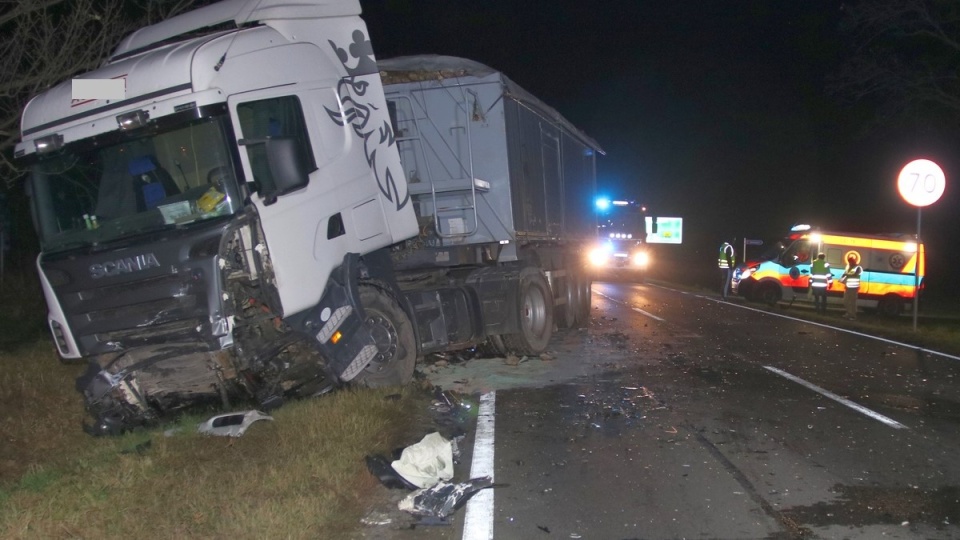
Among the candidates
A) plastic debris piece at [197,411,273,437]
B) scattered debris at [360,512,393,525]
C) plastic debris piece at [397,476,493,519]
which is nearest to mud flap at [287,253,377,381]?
plastic debris piece at [197,411,273,437]

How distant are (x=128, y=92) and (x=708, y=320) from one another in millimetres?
12500

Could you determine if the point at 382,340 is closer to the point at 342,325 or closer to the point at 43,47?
the point at 342,325

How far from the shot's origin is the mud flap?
6840 millimetres

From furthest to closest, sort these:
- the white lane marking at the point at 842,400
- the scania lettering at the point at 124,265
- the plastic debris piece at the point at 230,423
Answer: the white lane marking at the point at 842,400
the plastic debris piece at the point at 230,423
the scania lettering at the point at 124,265

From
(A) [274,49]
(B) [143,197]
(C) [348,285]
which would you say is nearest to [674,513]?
(C) [348,285]

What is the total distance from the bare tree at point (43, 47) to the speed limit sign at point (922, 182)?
12.3 metres

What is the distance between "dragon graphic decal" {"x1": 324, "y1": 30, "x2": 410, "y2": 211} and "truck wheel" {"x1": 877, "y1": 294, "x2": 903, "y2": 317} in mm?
16956

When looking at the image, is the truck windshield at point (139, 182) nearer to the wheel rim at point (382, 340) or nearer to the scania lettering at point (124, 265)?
the scania lettering at point (124, 265)

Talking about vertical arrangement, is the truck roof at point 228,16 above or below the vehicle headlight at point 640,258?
above

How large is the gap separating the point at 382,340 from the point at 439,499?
3012mm

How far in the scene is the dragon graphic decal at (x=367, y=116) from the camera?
25.9 ft

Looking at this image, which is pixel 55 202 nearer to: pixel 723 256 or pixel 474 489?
pixel 474 489

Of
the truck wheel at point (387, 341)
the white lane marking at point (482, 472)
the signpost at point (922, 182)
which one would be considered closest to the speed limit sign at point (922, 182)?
the signpost at point (922, 182)

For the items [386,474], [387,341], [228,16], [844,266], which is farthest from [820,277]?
[386,474]
